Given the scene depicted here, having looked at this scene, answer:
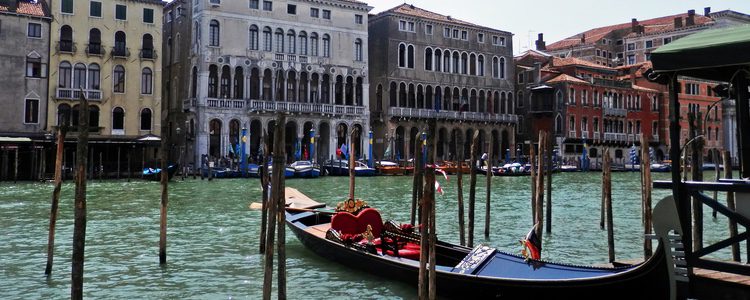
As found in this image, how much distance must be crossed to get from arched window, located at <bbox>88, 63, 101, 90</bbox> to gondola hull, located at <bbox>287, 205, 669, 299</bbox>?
21613 millimetres

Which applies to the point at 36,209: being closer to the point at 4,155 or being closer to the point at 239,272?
the point at 239,272

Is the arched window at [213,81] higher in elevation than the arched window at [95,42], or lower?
lower

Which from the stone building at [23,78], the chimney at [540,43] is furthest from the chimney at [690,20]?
the stone building at [23,78]

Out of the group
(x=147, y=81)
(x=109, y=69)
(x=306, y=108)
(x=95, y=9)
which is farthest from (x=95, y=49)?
(x=306, y=108)

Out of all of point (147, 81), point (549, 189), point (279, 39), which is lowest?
point (549, 189)

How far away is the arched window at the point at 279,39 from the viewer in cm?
3225

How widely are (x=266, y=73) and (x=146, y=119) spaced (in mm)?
6603

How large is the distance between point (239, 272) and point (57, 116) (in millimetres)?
21162

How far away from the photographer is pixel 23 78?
82.5 ft

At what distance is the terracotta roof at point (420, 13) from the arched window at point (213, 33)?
9570 mm

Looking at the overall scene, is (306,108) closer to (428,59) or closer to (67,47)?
(428,59)

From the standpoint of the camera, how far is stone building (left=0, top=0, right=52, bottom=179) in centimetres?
2462

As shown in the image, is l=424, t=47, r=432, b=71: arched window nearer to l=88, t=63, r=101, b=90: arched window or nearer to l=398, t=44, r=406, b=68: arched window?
l=398, t=44, r=406, b=68: arched window

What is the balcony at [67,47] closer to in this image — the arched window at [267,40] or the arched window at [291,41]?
the arched window at [267,40]
